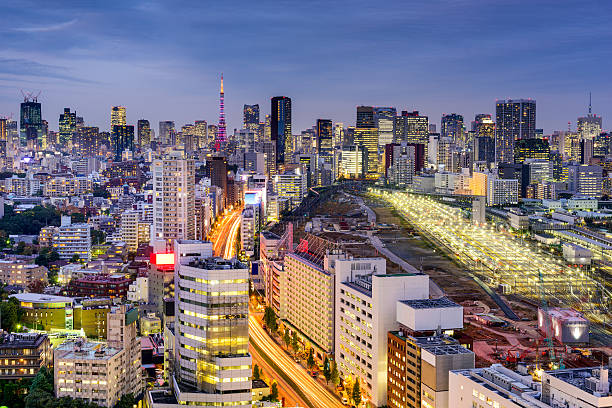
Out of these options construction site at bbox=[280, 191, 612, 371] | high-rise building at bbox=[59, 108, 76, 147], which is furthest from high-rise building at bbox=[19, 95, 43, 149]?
construction site at bbox=[280, 191, 612, 371]

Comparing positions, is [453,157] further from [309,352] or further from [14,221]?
[309,352]

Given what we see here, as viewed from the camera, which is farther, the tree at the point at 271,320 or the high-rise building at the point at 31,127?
the high-rise building at the point at 31,127

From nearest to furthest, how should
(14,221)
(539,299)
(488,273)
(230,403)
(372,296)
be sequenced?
(230,403), (372,296), (539,299), (488,273), (14,221)

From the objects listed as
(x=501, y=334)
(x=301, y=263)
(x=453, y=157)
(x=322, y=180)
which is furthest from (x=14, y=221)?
(x=453, y=157)

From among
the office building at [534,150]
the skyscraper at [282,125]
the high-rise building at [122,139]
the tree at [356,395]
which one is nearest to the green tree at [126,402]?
the tree at [356,395]

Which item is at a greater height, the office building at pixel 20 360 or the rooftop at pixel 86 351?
the rooftop at pixel 86 351

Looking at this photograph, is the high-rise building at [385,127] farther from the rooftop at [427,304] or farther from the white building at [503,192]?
the rooftop at [427,304]

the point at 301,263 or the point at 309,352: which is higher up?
the point at 301,263

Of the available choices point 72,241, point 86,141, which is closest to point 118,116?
point 86,141
